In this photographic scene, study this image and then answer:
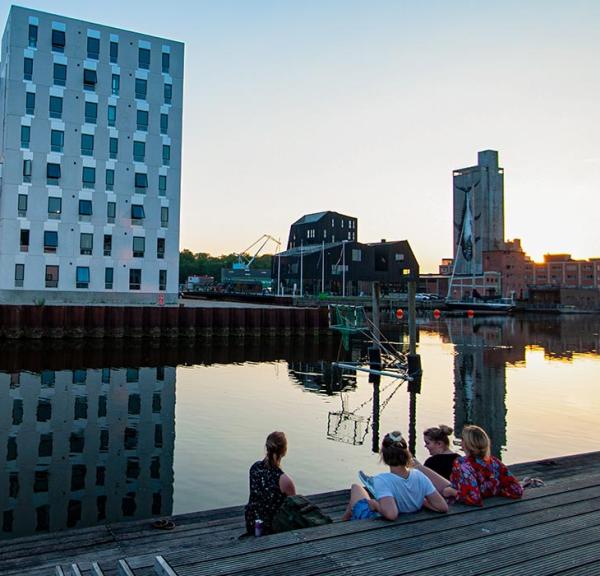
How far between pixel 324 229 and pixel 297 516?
125875 mm

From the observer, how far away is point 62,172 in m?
55.4

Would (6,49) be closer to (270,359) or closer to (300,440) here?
(270,359)

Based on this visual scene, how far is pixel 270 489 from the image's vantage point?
258 inches

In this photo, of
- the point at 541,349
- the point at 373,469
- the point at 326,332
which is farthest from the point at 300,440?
the point at 541,349

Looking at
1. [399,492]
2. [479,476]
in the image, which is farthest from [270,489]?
[479,476]

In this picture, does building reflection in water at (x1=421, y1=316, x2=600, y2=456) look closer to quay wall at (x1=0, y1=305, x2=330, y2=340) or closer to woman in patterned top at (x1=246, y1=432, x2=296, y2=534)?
woman in patterned top at (x1=246, y1=432, x2=296, y2=534)

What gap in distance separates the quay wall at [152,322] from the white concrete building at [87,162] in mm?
11417

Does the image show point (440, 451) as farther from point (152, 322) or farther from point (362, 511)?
point (152, 322)

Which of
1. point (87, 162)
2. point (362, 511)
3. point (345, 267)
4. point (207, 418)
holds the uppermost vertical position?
point (87, 162)

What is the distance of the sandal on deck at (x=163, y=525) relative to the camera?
7.71 metres

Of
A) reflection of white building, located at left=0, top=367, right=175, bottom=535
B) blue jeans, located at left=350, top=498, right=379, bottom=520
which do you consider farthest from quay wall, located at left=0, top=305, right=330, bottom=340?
blue jeans, located at left=350, top=498, right=379, bottom=520

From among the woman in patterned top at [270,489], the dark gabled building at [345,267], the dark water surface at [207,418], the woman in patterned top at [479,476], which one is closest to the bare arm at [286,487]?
the woman in patterned top at [270,489]

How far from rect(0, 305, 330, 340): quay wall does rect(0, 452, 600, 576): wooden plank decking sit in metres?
36.8

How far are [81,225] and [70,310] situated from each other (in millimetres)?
17081
